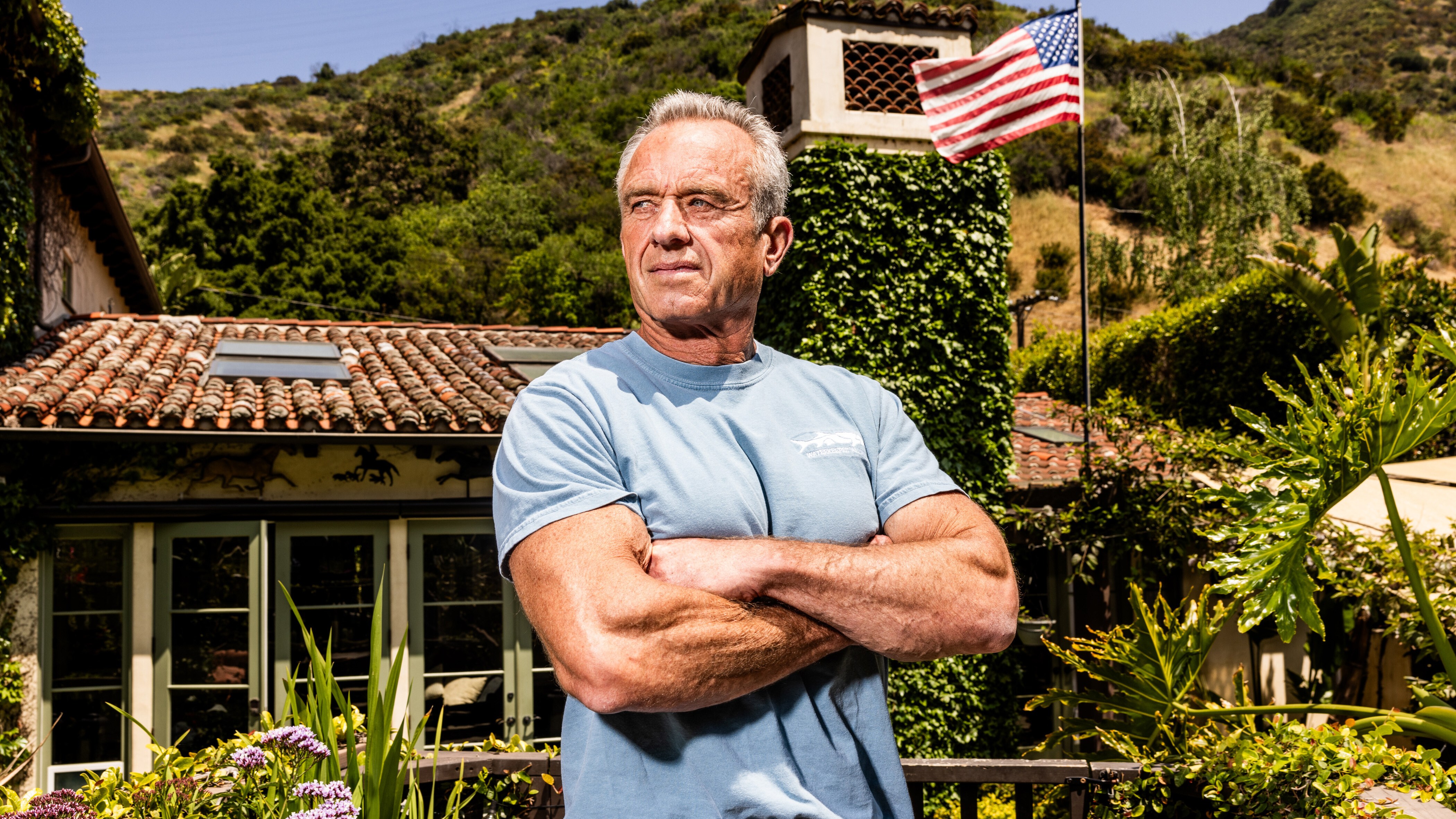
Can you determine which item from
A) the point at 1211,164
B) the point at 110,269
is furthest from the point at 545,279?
the point at 1211,164

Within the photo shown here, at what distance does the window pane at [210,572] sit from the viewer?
22.4ft

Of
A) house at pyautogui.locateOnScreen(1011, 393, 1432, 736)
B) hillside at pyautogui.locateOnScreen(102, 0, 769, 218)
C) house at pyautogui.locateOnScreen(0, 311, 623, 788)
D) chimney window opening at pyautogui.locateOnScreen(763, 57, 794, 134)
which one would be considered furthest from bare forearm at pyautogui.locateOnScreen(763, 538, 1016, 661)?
hillside at pyautogui.locateOnScreen(102, 0, 769, 218)

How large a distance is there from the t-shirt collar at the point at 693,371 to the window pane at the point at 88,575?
6.89 metres

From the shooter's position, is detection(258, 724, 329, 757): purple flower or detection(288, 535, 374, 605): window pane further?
detection(288, 535, 374, 605): window pane

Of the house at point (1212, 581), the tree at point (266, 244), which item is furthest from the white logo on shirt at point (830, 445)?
the tree at point (266, 244)

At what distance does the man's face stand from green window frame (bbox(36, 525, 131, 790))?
680 centimetres

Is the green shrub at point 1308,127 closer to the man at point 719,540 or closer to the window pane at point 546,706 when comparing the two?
the window pane at point 546,706

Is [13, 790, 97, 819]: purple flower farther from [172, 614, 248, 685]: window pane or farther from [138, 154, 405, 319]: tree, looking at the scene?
[138, 154, 405, 319]: tree

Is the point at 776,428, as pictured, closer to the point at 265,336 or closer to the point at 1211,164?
the point at 265,336

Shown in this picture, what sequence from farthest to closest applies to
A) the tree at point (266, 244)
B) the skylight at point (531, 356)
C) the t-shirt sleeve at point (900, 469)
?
the tree at point (266, 244) → the skylight at point (531, 356) → the t-shirt sleeve at point (900, 469)

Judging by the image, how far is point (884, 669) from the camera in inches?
58.0

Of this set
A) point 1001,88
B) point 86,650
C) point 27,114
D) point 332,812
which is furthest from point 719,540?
point 27,114

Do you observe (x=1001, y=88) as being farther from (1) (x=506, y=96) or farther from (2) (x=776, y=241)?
(1) (x=506, y=96)

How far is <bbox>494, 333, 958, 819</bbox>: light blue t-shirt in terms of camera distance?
123cm
